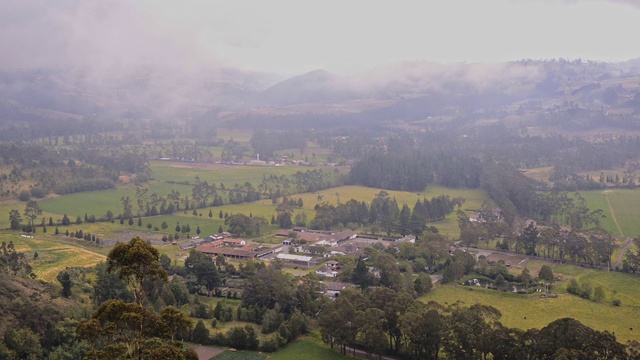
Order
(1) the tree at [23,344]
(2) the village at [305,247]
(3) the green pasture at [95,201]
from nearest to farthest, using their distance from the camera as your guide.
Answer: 1. (1) the tree at [23,344]
2. (2) the village at [305,247]
3. (3) the green pasture at [95,201]

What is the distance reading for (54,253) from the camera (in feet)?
149

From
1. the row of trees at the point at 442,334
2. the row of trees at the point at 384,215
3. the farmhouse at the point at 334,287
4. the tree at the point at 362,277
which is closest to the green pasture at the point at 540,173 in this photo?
the row of trees at the point at 384,215

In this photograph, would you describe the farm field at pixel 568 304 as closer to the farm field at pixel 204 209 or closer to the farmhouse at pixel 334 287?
the farmhouse at pixel 334 287

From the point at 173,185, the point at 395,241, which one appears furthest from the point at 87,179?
the point at 395,241

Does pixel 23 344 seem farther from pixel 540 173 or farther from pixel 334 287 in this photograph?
pixel 540 173

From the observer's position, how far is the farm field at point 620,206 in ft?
189

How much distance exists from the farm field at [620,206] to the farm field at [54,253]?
43553 mm

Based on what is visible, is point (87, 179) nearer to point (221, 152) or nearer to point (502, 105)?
point (221, 152)

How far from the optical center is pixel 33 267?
41344 mm

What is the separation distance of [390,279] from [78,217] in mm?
33207

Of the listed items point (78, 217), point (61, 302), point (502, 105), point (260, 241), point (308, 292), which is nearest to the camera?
point (61, 302)

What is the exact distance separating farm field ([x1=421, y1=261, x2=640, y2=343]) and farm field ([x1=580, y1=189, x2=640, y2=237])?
1733 cm

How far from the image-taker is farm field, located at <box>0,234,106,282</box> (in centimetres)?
4144

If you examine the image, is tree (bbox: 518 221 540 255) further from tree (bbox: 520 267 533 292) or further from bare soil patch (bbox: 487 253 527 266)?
tree (bbox: 520 267 533 292)
